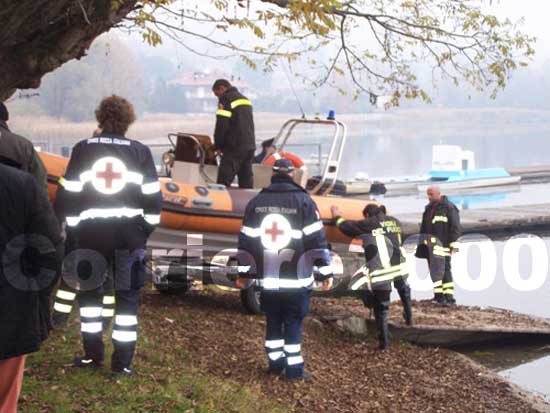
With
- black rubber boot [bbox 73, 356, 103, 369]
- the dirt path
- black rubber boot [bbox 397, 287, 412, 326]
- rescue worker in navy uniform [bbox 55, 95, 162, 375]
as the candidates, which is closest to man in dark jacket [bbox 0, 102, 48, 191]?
rescue worker in navy uniform [bbox 55, 95, 162, 375]

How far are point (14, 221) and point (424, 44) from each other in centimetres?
824

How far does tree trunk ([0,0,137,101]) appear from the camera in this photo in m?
8.88

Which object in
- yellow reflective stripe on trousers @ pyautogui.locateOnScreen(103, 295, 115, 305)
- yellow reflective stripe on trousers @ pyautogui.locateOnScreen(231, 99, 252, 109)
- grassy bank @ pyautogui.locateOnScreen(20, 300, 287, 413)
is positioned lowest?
grassy bank @ pyautogui.locateOnScreen(20, 300, 287, 413)

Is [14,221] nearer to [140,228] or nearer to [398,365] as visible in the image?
[140,228]

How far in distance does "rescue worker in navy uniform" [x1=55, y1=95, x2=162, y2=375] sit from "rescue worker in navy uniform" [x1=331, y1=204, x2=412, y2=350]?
4144 millimetres

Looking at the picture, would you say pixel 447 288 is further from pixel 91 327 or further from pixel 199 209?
pixel 91 327

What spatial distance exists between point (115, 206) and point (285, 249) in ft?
5.32

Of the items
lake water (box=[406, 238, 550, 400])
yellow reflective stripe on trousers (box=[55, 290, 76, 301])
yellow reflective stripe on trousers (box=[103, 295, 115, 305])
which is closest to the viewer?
yellow reflective stripe on trousers (box=[103, 295, 115, 305])

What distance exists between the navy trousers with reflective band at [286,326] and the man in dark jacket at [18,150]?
7.06ft

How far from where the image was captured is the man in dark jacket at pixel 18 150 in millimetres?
6543

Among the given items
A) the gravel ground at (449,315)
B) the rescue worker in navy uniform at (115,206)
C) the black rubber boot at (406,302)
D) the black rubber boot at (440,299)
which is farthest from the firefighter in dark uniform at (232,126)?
the black rubber boot at (440,299)

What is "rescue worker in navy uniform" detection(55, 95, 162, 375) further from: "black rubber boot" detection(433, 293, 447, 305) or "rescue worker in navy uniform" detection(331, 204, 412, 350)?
"black rubber boot" detection(433, 293, 447, 305)

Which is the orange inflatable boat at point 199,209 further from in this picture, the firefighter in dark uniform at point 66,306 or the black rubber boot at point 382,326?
the firefighter in dark uniform at point 66,306

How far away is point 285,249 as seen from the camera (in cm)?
803
